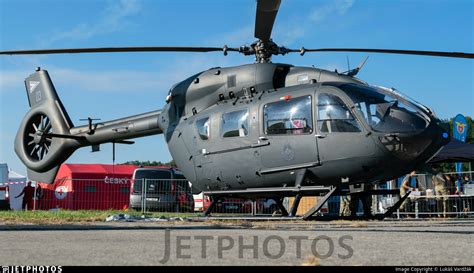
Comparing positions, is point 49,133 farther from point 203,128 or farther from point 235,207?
point 235,207

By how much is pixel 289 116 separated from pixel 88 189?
18.0 meters

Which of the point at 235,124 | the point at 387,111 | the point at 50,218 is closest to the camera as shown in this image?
the point at 387,111

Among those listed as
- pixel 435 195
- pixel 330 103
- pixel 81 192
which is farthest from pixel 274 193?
pixel 81 192

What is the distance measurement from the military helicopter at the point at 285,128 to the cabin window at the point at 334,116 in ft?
0.06

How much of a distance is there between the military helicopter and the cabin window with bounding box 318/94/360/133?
17 mm

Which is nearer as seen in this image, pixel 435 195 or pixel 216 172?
pixel 216 172

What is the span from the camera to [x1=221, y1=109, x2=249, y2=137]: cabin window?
35.3ft

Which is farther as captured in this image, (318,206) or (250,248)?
(318,206)

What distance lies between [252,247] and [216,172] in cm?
637

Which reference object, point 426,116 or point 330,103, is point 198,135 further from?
point 426,116

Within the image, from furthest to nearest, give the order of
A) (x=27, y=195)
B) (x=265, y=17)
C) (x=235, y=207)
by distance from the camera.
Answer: (x=27, y=195)
(x=235, y=207)
(x=265, y=17)

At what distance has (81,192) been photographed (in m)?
25.3

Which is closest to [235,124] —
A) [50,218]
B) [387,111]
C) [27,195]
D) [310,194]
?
[310,194]

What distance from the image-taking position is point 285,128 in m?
10.3
